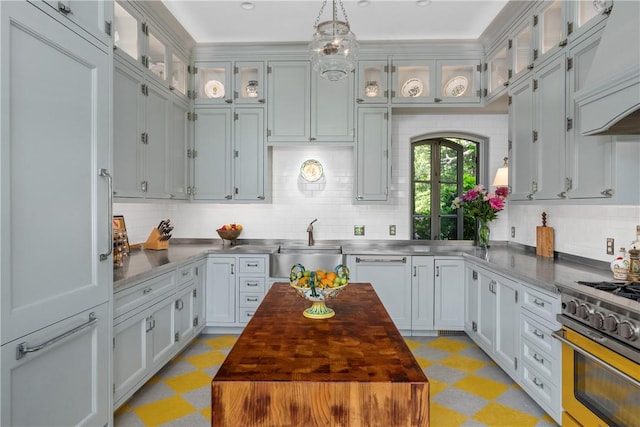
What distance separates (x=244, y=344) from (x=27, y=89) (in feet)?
4.44

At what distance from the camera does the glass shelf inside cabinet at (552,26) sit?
2.91 metres

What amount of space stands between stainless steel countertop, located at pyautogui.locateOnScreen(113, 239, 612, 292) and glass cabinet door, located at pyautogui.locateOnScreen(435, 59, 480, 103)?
167 centimetres

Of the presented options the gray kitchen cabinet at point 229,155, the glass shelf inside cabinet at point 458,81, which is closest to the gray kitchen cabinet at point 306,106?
the gray kitchen cabinet at point 229,155

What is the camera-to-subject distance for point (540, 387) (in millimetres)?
2535

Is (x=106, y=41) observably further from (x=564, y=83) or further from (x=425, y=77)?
(x=425, y=77)

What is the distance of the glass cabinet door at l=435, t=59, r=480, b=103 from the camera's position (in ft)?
14.1

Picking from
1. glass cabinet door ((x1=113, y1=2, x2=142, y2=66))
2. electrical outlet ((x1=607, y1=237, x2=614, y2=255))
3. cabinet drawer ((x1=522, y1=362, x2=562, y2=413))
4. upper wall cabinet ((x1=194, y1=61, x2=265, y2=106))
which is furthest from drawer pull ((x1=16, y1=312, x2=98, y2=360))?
electrical outlet ((x1=607, y1=237, x2=614, y2=255))

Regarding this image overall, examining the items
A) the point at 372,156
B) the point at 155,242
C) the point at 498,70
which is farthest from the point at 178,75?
the point at 498,70

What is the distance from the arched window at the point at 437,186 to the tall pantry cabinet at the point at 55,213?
355cm

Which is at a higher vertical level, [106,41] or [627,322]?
[106,41]

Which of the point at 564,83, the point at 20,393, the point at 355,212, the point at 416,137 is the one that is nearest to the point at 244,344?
the point at 20,393

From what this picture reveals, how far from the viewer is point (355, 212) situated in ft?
15.5

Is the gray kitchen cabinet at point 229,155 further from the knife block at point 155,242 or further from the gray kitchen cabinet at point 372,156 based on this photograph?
the gray kitchen cabinet at point 372,156

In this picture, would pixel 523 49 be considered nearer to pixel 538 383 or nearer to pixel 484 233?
pixel 484 233
